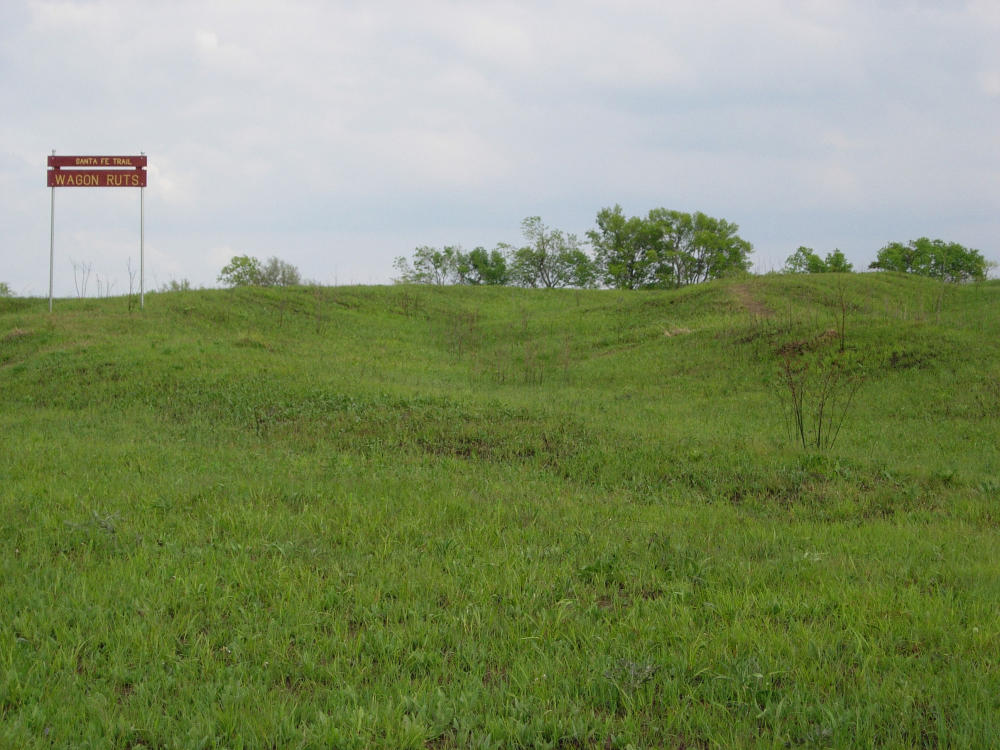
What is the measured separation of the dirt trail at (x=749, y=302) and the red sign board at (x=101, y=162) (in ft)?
77.5

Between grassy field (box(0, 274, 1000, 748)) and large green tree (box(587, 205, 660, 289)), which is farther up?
large green tree (box(587, 205, 660, 289))

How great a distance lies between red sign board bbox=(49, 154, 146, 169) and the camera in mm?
24000

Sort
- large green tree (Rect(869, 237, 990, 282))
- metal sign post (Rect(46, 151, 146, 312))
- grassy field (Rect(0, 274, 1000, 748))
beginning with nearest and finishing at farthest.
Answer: grassy field (Rect(0, 274, 1000, 748)), metal sign post (Rect(46, 151, 146, 312)), large green tree (Rect(869, 237, 990, 282))

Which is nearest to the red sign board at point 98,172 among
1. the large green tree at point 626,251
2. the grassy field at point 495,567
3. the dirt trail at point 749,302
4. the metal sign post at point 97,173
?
the metal sign post at point 97,173

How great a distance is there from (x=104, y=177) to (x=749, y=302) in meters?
25.3

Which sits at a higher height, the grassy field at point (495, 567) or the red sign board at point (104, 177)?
the red sign board at point (104, 177)

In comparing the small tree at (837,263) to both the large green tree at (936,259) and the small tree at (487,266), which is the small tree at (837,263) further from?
the small tree at (487,266)

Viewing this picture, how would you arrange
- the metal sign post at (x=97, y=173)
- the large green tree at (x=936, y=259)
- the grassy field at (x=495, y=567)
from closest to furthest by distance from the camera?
the grassy field at (x=495, y=567)
the metal sign post at (x=97, y=173)
the large green tree at (x=936, y=259)

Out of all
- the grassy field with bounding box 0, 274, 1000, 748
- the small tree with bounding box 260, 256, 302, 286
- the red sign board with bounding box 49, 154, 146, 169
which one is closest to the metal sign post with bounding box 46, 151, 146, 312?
the red sign board with bounding box 49, 154, 146, 169

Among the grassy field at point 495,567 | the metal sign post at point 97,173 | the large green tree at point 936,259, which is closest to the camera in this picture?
the grassy field at point 495,567

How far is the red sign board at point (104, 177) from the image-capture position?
79.1 feet

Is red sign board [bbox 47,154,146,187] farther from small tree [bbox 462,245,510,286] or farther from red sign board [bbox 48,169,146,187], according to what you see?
small tree [bbox 462,245,510,286]

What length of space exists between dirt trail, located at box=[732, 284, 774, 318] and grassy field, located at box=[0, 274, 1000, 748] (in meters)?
10.5

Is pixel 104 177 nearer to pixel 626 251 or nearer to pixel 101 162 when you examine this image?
pixel 101 162
